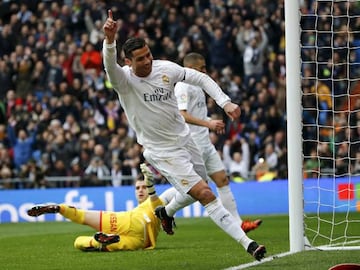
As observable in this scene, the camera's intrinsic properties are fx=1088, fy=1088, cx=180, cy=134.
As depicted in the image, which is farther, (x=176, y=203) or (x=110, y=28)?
(x=176, y=203)

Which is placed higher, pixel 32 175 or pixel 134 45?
pixel 134 45

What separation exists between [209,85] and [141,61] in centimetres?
70

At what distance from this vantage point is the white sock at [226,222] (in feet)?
33.8

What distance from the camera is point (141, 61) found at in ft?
34.4

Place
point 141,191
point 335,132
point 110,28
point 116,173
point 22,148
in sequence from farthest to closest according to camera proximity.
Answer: point 22,148 < point 116,173 < point 335,132 < point 141,191 < point 110,28

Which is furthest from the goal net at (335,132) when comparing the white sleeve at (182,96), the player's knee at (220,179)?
the white sleeve at (182,96)

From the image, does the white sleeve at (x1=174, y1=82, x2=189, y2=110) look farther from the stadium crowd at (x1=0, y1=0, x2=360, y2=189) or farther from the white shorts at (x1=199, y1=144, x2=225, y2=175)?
the stadium crowd at (x1=0, y1=0, x2=360, y2=189)

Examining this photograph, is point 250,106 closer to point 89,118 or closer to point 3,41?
point 89,118

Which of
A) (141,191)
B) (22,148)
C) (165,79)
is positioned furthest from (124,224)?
(22,148)

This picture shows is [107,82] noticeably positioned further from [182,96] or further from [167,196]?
[167,196]

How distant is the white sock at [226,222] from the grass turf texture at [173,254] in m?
0.29

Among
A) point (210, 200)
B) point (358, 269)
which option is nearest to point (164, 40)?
point (210, 200)

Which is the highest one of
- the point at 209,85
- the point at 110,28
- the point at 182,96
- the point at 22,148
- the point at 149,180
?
the point at 110,28

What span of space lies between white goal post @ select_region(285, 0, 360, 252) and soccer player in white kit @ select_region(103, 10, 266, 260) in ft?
4.19
